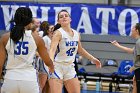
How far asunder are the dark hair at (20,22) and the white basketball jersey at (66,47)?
1607 mm

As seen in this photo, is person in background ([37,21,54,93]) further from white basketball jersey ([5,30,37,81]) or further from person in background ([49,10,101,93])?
Answer: white basketball jersey ([5,30,37,81])

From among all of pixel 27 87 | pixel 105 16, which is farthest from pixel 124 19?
pixel 27 87

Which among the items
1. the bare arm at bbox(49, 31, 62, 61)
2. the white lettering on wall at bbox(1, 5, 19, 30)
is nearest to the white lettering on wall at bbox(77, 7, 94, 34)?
the white lettering on wall at bbox(1, 5, 19, 30)

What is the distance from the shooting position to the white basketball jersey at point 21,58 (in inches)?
150

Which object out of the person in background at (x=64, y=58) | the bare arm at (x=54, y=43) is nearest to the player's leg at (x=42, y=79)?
the person in background at (x=64, y=58)

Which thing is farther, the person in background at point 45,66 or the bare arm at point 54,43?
the person in background at point 45,66

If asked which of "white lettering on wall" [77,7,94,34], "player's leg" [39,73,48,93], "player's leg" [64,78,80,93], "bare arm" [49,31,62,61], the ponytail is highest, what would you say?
the ponytail

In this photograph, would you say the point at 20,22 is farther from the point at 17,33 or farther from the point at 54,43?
the point at 54,43

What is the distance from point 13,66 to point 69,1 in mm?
10068

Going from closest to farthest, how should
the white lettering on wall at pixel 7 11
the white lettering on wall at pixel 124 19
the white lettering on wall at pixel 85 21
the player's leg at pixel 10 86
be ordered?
1. the player's leg at pixel 10 86
2. the white lettering on wall at pixel 124 19
3. the white lettering on wall at pixel 85 21
4. the white lettering on wall at pixel 7 11

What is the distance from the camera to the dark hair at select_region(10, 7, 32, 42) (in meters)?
3.80

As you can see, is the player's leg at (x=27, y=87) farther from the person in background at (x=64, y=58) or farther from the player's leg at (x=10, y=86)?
the person in background at (x=64, y=58)

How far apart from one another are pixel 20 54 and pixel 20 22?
33cm

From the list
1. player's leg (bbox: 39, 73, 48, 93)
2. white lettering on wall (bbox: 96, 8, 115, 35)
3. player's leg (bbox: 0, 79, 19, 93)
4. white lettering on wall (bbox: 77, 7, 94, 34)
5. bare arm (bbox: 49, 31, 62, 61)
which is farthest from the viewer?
white lettering on wall (bbox: 77, 7, 94, 34)
